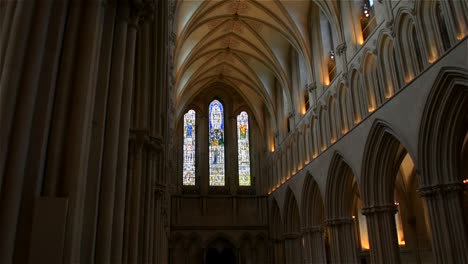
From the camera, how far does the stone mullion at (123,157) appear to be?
16.0ft

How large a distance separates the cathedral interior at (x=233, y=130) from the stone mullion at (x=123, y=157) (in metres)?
0.02

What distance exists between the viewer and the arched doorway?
26109mm

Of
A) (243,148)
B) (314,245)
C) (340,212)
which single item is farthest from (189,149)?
(340,212)

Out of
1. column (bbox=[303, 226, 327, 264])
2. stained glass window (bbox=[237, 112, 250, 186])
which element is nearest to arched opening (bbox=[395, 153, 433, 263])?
column (bbox=[303, 226, 327, 264])

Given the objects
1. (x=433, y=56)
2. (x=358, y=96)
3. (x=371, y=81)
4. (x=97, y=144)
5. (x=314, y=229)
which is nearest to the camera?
(x=97, y=144)

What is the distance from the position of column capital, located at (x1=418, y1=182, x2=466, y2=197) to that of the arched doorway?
1700cm

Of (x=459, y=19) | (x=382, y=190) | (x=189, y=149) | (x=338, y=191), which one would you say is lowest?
(x=382, y=190)

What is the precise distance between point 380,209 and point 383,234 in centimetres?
79

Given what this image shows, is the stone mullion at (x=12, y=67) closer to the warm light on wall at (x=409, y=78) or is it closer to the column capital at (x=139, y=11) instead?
the column capital at (x=139, y=11)

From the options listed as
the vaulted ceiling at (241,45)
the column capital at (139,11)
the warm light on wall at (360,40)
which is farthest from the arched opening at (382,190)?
the column capital at (139,11)

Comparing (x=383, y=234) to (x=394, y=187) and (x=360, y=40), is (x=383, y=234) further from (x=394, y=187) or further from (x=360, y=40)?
(x=360, y=40)

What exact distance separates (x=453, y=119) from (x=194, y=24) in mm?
12810

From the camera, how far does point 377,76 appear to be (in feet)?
43.0

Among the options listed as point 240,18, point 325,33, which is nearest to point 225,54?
point 240,18
